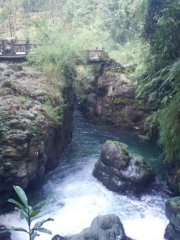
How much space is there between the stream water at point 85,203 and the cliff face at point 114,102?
498 centimetres

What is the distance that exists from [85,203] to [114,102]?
11.5 metres

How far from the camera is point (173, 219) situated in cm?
873

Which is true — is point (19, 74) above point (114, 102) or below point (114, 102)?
above

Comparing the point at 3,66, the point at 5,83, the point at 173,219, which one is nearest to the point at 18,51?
the point at 3,66

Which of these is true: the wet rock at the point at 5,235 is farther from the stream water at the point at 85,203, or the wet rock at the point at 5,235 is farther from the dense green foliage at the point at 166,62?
the dense green foliage at the point at 166,62

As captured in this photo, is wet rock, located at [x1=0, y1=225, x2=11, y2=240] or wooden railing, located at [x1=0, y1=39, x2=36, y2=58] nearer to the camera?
wet rock, located at [x1=0, y1=225, x2=11, y2=240]

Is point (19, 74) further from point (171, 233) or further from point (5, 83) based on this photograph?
point (171, 233)

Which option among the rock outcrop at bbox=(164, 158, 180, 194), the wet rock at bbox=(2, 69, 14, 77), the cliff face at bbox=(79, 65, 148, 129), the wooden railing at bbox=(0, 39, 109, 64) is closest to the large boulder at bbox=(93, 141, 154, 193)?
the rock outcrop at bbox=(164, 158, 180, 194)

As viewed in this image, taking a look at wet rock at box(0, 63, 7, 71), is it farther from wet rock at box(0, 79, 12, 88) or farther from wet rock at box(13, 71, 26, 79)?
wet rock at box(0, 79, 12, 88)

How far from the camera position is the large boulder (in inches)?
473

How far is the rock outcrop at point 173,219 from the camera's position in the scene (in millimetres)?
8594

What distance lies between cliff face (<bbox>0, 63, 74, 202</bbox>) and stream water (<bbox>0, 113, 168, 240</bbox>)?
2.65 ft

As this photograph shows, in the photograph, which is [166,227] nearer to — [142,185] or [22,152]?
[142,185]

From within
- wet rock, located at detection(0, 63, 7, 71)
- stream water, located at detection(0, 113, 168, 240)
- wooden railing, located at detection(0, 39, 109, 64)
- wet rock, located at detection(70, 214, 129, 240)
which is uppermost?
wooden railing, located at detection(0, 39, 109, 64)
